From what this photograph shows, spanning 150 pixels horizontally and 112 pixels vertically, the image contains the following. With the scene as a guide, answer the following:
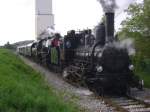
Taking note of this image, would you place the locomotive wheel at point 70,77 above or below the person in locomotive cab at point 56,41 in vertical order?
below

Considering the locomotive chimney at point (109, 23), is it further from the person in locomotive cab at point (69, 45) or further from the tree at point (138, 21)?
the tree at point (138, 21)

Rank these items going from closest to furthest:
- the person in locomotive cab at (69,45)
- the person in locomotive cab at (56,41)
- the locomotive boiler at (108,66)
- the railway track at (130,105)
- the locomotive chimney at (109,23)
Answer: the railway track at (130,105)
the locomotive chimney at (109,23)
the locomotive boiler at (108,66)
the person in locomotive cab at (69,45)
the person in locomotive cab at (56,41)

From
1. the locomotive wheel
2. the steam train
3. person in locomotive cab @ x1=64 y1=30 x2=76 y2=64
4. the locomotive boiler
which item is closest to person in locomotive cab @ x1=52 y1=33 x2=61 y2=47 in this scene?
person in locomotive cab @ x1=64 y1=30 x2=76 y2=64

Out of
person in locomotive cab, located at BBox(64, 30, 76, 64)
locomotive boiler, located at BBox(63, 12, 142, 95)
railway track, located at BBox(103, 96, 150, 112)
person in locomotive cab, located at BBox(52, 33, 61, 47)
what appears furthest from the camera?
person in locomotive cab, located at BBox(52, 33, 61, 47)

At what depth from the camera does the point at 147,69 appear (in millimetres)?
→ 31562

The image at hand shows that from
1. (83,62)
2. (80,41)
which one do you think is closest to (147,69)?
(80,41)

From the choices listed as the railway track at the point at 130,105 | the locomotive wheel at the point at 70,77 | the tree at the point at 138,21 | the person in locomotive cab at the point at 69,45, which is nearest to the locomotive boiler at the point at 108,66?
the railway track at the point at 130,105

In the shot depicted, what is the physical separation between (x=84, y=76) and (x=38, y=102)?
7.61 metres

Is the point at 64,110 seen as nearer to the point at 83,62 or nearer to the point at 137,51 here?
the point at 83,62

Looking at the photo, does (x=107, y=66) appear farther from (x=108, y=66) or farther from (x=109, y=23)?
(x=109, y=23)

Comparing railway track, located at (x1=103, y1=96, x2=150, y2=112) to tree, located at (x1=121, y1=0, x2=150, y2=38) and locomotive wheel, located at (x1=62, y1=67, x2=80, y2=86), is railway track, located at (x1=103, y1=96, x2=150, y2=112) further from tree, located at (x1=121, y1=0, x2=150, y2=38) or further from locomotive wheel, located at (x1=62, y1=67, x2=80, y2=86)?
tree, located at (x1=121, y1=0, x2=150, y2=38)

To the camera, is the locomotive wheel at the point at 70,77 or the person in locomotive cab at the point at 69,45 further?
the person in locomotive cab at the point at 69,45

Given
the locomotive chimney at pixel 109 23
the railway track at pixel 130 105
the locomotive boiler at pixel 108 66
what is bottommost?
the railway track at pixel 130 105

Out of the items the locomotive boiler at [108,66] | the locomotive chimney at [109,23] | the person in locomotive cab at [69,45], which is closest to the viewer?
the locomotive chimney at [109,23]
